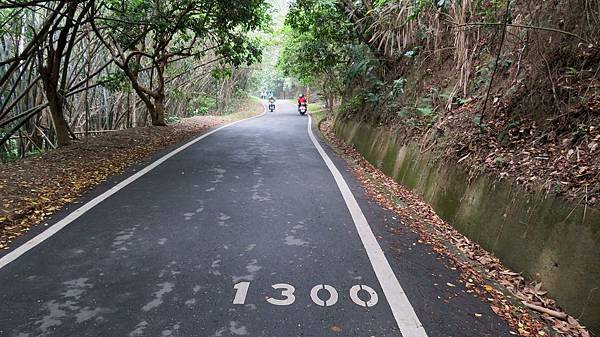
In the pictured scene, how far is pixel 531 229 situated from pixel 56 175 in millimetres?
6401

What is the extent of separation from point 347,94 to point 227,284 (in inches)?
475

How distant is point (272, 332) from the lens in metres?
2.68

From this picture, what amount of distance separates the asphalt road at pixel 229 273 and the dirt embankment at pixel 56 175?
0.33 metres

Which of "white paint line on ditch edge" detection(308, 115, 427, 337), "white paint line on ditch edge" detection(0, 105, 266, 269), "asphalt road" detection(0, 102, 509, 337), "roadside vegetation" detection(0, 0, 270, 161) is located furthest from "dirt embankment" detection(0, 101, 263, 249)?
"white paint line on ditch edge" detection(308, 115, 427, 337)

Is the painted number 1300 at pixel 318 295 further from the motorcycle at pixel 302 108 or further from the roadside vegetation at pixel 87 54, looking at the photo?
the motorcycle at pixel 302 108

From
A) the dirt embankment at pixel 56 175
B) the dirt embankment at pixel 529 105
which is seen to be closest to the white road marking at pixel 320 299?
the dirt embankment at pixel 529 105

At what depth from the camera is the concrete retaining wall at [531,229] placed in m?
2.90

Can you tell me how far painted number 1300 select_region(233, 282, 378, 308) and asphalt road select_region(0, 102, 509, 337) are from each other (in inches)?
0.5

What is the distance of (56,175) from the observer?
6.36 metres

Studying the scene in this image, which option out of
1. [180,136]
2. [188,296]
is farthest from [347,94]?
[188,296]

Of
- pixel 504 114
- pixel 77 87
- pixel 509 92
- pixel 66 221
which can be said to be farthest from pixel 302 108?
pixel 66 221

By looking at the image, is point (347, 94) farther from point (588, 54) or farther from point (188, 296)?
point (188, 296)

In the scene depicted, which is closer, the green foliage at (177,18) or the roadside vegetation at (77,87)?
the roadside vegetation at (77,87)

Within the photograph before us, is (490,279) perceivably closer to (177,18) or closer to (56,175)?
(56,175)
